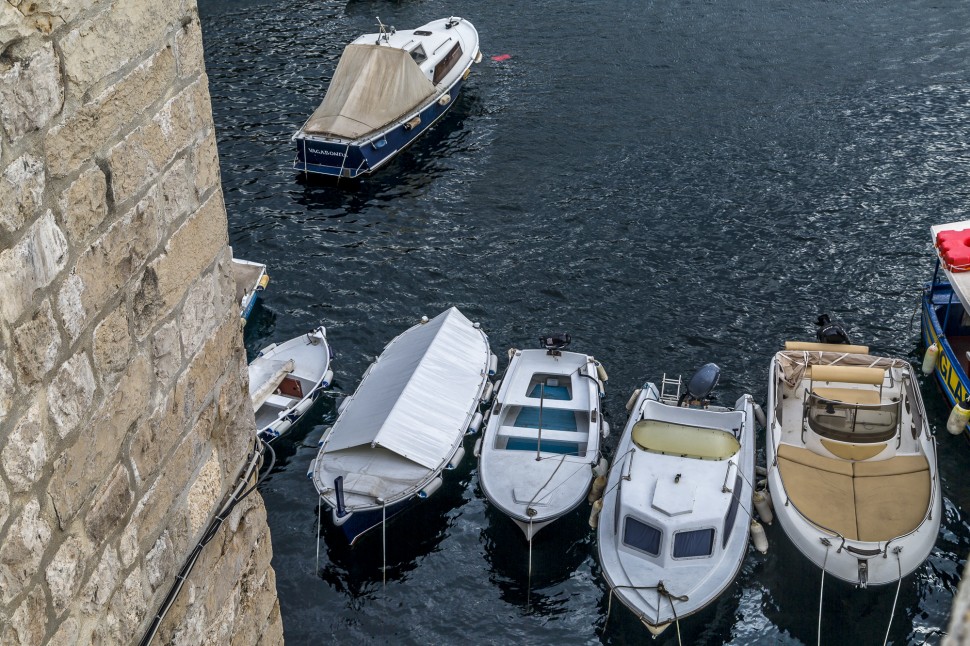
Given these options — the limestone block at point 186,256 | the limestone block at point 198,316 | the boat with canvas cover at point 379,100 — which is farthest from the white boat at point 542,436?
the limestone block at point 186,256

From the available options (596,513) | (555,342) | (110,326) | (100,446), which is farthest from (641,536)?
(110,326)

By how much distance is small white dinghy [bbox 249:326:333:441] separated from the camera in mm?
19938

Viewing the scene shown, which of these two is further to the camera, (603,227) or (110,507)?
(603,227)

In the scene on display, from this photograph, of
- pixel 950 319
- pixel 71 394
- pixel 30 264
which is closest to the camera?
pixel 30 264

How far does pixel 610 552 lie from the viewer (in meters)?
16.0

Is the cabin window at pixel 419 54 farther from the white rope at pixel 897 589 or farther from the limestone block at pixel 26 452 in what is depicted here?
the limestone block at pixel 26 452

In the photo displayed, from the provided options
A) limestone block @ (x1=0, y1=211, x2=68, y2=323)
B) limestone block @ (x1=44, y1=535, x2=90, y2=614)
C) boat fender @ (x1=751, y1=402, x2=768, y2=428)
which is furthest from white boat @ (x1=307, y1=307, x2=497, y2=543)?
limestone block @ (x1=0, y1=211, x2=68, y2=323)

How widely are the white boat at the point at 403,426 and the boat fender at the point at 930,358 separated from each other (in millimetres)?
8595

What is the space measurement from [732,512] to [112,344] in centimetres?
1307

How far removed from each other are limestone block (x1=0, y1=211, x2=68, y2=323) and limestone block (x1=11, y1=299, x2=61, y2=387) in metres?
0.09

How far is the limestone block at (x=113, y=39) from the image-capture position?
14.4 feet

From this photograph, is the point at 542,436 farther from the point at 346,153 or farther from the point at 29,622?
the point at 29,622

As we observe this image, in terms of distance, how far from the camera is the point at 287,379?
68.4ft

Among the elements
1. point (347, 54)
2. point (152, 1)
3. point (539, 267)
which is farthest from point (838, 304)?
point (152, 1)
